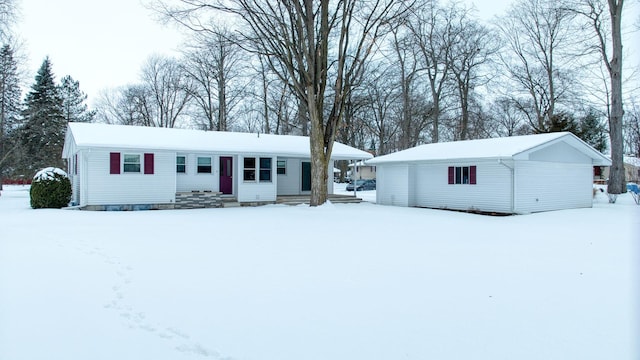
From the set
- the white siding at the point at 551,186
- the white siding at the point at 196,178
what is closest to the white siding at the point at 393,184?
the white siding at the point at 551,186

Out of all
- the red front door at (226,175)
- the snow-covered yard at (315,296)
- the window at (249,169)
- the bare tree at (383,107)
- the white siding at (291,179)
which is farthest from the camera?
the bare tree at (383,107)

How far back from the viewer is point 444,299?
16.1 ft

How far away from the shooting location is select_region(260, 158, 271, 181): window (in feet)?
63.2

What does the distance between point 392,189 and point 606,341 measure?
53.5 ft

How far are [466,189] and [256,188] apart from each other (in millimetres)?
9016

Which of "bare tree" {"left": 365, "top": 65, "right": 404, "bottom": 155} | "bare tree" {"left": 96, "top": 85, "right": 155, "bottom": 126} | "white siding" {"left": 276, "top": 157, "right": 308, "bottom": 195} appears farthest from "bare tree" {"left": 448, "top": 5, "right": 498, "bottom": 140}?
"bare tree" {"left": 96, "top": 85, "right": 155, "bottom": 126}

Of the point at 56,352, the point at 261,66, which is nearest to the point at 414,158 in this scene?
the point at 56,352

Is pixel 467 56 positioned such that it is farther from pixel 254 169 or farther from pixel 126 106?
pixel 126 106

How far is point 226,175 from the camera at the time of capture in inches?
756

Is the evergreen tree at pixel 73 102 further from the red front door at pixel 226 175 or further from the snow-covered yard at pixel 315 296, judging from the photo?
the snow-covered yard at pixel 315 296

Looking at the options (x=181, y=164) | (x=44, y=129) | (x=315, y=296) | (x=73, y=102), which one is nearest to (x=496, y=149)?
(x=181, y=164)

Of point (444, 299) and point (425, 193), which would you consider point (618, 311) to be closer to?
point (444, 299)

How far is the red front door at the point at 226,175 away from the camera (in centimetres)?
1908

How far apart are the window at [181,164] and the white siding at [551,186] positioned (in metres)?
13.6
